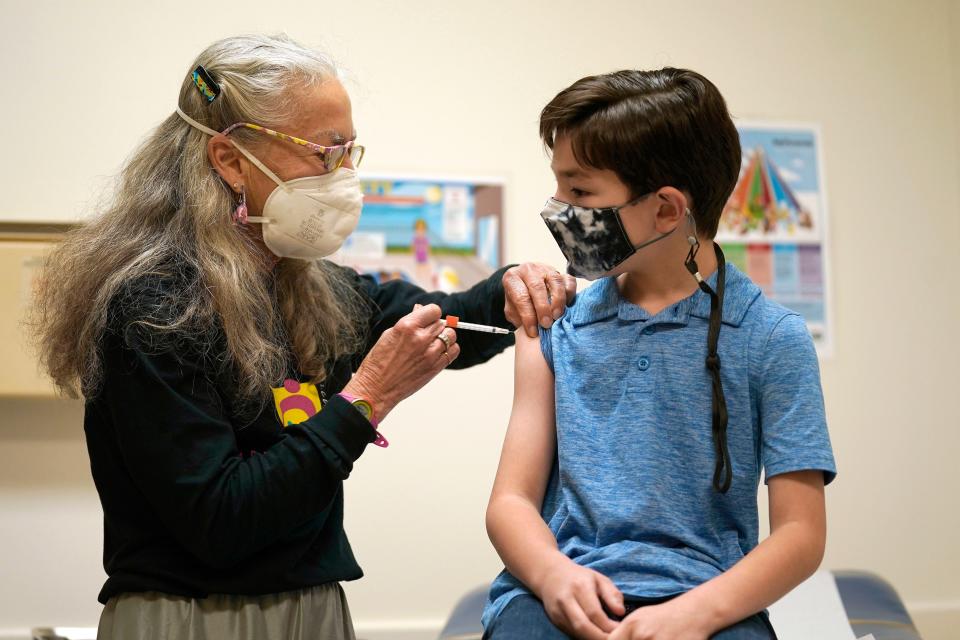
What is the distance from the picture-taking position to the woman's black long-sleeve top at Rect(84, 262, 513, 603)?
4.20 feet

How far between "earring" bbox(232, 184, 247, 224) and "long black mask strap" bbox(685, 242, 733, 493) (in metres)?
0.75

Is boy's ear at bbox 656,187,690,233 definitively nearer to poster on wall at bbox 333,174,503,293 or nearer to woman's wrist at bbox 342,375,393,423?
woman's wrist at bbox 342,375,393,423

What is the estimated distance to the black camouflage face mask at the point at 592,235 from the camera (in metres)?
1.35

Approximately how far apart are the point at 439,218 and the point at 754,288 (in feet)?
6.08

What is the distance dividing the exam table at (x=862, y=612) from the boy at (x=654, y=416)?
102cm

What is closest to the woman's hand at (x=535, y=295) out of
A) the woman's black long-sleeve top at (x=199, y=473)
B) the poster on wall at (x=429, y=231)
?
the woman's black long-sleeve top at (x=199, y=473)

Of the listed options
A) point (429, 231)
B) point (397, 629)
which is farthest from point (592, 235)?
point (397, 629)

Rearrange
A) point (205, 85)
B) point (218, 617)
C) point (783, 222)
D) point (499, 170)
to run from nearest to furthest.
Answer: point (218, 617), point (205, 85), point (499, 170), point (783, 222)

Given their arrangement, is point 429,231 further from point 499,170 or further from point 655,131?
point 655,131

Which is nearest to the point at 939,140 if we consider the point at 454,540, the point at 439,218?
the point at 439,218

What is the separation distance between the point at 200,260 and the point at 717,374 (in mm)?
839

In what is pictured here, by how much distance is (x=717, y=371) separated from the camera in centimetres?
127

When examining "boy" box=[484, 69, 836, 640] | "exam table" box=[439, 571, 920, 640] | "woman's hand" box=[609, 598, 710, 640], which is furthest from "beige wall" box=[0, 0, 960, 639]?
"woman's hand" box=[609, 598, 710, 640]

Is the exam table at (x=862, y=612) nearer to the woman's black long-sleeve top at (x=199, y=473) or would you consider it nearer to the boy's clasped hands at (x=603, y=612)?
the woman's black long-sleeve top at (x=199, y=473)
